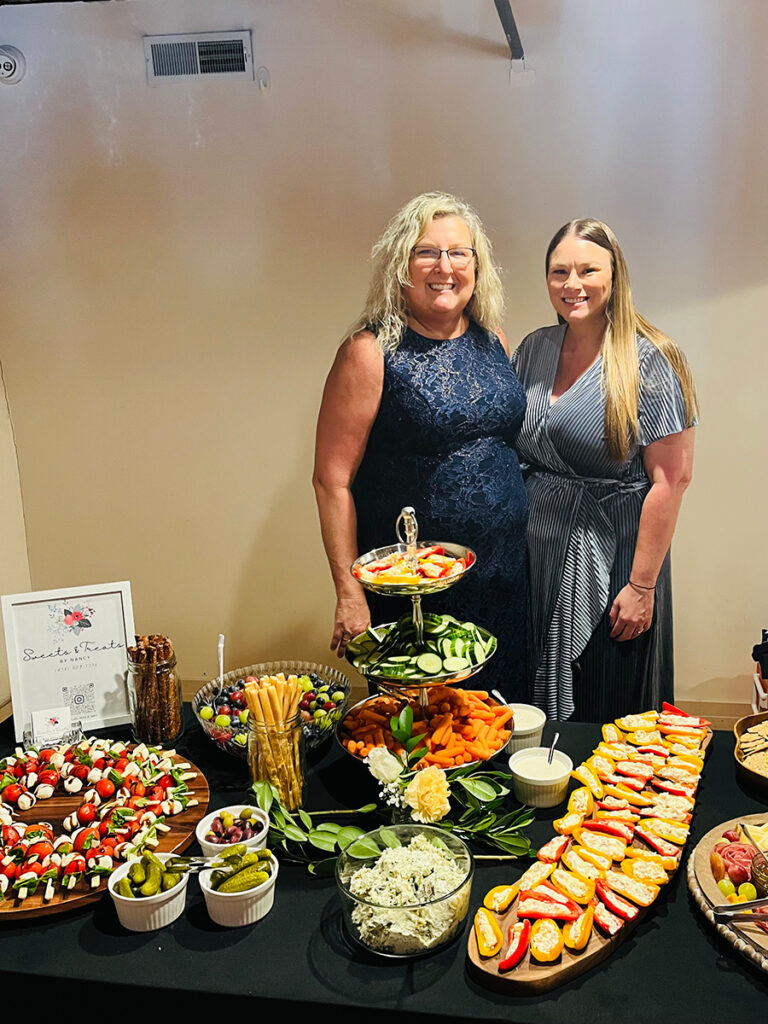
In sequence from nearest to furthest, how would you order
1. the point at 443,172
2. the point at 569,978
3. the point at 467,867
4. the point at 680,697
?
1. the point at 569,978
2. the point at 467,867
3. the point at 443,172
4. the point at 680,697

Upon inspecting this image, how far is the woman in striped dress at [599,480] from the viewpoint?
2654 mm

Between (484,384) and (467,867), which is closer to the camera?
(467,867)

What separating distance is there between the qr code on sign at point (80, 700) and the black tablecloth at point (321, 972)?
0.67 metres

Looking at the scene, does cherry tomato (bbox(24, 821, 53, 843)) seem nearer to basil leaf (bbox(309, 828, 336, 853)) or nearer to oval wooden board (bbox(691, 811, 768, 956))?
basil leaf (bbox(309, 828, 336, 853))

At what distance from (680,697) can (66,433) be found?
224 cm

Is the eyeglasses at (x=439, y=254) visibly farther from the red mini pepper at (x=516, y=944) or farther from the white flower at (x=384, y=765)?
the red mini pepper at (x=516, y=944)

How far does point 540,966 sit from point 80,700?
50.6 inches

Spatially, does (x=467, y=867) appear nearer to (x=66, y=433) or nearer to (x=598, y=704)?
(x=598, y=704)

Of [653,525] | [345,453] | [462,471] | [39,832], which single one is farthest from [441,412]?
[39,832]

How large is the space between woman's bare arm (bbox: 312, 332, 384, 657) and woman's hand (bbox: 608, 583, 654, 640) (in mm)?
777

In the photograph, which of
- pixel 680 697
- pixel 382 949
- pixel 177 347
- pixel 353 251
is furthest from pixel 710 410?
pixel 382 949

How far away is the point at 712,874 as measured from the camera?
1505 mm

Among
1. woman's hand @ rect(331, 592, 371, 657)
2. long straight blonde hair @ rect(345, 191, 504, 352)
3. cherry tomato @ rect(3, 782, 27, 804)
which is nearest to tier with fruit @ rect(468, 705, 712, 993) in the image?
cherry tomato @ rect(3, 782, 27, 804)

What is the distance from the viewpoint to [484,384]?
268 centimetres
